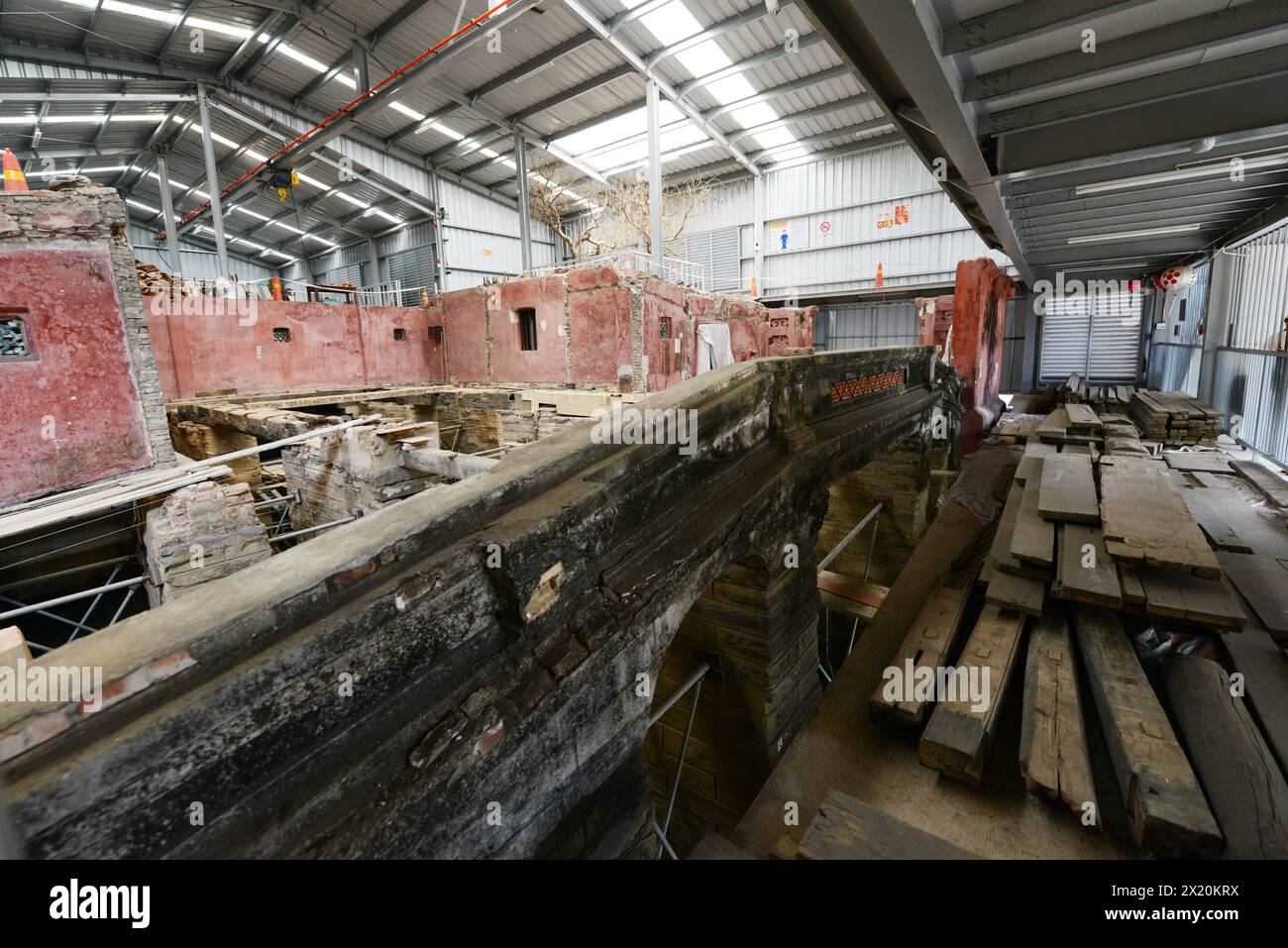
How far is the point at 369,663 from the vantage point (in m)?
1.61

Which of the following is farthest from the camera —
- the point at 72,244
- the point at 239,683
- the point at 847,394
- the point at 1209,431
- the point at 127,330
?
the point at 1209,431

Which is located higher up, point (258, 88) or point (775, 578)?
point (258, 88)

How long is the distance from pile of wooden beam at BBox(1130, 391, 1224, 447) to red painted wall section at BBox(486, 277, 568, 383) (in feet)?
37.8

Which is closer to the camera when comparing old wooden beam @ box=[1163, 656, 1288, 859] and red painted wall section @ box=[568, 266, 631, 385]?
old wooden beam @ box=[1163, 656, 1288, 859]

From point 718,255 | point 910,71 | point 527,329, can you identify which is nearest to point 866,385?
point 910,71

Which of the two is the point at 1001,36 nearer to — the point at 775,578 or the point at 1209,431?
the point at 775,578

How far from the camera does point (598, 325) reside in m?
13.2

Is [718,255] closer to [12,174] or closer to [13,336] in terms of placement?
[12,174]

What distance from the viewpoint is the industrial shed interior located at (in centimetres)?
152

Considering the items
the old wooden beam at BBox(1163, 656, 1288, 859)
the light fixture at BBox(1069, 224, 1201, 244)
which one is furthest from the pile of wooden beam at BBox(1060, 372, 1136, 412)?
the old wooden beam at BBox(1163, 656, 1288, 859)

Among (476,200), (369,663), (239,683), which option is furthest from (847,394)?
(476,200)

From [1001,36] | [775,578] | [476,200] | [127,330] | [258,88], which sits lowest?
[775,578]

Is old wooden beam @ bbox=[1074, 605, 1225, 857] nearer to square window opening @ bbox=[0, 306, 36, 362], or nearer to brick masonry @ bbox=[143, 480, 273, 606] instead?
brick masonry @ bbox=[143, 480, 273, 606]

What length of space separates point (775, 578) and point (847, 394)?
2.08 m
